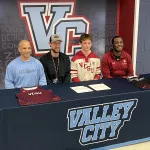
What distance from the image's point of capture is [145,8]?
4340 millimetres

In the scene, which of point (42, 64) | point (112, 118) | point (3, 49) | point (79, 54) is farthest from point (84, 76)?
point (3, 49)

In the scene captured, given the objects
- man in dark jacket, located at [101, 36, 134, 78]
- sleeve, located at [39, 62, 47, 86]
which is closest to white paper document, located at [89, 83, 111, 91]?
sleeve, located at [39, 62, 47, 86]

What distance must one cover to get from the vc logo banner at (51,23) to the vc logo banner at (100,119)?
1838 millimetres

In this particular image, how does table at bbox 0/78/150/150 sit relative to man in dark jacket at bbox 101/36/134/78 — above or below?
below

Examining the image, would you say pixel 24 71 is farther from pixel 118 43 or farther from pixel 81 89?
pixel 118 43

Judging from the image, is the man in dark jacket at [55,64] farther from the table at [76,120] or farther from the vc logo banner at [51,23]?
the vc logo banner at [51,23]

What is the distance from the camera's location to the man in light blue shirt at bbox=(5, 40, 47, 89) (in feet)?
9.70

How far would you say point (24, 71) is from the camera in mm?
2979

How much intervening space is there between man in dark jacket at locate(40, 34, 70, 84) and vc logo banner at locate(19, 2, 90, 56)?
700mm

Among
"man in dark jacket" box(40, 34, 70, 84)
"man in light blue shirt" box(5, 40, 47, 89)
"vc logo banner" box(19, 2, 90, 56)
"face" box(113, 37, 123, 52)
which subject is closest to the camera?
"man in light blue shirt" box(5, 40, 47, 89)

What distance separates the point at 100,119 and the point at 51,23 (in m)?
1.98

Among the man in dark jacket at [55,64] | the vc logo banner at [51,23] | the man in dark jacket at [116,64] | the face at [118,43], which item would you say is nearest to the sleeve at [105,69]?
the man in dark jacket at [116,64]

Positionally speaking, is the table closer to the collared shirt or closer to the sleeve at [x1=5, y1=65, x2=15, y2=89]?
the sleeve at [x1=5, y1=65, x2=15, y2=89]

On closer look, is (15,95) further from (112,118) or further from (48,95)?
(112,118)
